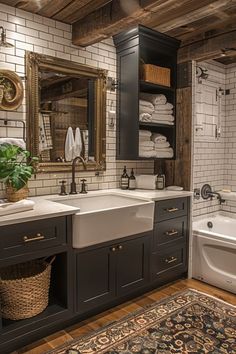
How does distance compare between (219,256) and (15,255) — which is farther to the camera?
(219,256)

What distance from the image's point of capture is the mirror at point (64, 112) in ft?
8.21

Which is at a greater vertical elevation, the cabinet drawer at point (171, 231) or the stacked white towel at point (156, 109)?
the stacked white towel at point (156, 109)

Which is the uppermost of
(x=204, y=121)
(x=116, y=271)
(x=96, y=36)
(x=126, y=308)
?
(x=96, y=36)

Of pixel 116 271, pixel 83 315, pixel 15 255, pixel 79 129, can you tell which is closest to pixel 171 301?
pixel 116 271

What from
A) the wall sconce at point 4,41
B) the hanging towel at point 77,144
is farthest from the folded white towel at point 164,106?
the wall sconce at point 4,41

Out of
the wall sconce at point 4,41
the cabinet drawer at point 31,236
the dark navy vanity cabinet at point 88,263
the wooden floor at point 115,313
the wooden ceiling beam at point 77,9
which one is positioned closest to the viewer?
the cabinet drawer at point 31,236

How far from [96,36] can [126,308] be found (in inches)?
89.4

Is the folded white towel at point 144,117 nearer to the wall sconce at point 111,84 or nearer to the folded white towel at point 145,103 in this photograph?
the folded white towel at point 145,103

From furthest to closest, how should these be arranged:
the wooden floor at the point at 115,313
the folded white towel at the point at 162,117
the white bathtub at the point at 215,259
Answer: the folded white towel at the point at 162,117 < the white bathtub at the point at 215,259 < the wooden floor at the point at 115,313

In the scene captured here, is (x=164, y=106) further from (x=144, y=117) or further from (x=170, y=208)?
(x=170, y=208)

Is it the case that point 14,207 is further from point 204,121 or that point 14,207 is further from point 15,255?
point 204,121

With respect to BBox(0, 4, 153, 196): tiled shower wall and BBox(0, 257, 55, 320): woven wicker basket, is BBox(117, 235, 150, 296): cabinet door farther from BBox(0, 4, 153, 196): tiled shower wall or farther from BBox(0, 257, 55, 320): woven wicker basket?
BBox(0, 4, 153, 196): tiled shower wall

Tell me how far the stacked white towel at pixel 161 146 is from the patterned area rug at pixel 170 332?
1.43 meters

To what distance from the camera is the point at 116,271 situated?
7.95 ft
